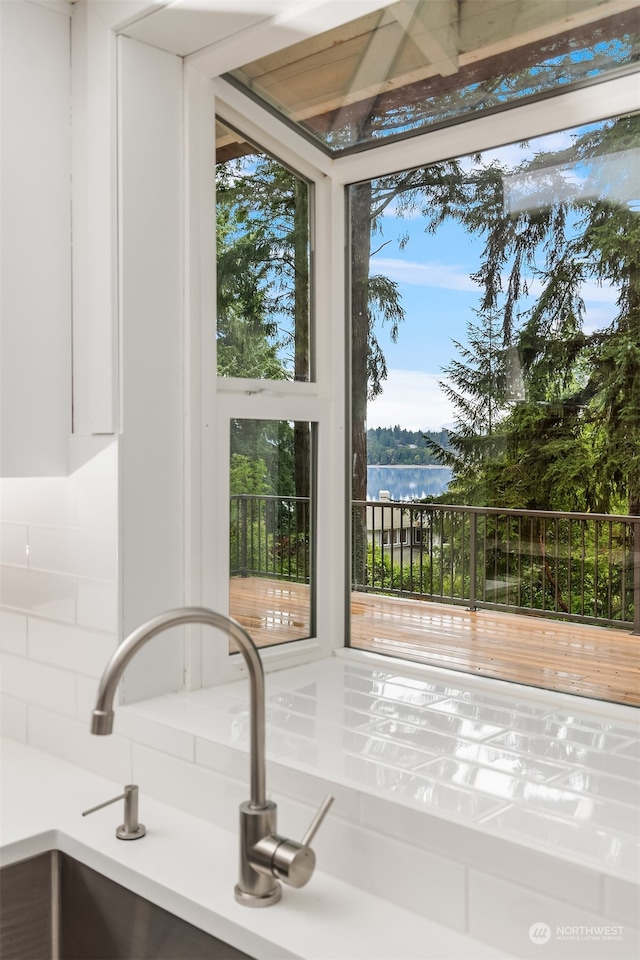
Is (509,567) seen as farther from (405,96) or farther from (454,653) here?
(405,96)

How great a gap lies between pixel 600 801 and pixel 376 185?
1527mm

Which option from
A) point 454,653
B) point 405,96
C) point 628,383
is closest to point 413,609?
point 454,653

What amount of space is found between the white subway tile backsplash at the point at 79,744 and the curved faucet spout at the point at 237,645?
51cm

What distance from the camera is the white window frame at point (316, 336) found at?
179 cm

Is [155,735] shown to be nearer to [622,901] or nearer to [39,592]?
[39,592]

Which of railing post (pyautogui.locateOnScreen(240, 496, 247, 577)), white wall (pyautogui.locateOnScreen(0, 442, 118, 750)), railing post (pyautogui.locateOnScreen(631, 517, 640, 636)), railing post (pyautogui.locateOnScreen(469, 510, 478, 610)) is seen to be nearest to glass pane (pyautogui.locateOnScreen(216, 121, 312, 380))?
railing post (pyautogui.locateOnScreen(240, 496, 247, 577))

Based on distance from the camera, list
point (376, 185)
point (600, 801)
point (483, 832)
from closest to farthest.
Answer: point (483, 832) < point (600, 801) < point (376, 185)

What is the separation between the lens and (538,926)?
105 centimetres

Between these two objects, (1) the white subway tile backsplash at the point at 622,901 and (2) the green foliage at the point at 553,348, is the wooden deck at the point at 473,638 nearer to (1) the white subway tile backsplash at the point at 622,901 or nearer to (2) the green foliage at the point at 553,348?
(2) the green foliage at the point at 553,348

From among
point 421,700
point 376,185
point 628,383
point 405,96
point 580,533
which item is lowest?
point 421,700

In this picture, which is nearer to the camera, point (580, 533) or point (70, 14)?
point (70, 14)

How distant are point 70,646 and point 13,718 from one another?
0.95ft

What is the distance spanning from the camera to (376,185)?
2098mm

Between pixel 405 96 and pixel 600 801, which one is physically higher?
pixel 405 96
